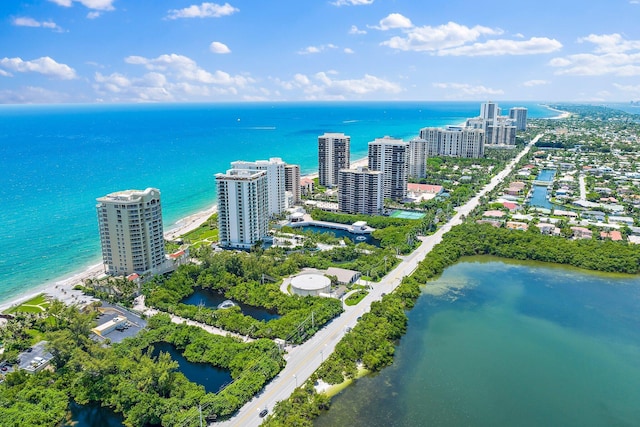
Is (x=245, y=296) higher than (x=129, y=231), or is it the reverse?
(x=129, y=231)

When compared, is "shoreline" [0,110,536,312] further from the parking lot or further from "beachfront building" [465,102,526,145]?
"beachfront building" [465,102,526,145]

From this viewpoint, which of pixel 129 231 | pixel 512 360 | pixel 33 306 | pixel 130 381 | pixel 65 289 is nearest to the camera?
pixel 130 381

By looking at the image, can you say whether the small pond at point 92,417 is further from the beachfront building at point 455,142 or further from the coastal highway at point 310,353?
the beachfront building at point 455,142

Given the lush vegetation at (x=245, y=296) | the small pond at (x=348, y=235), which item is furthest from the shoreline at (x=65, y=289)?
the small pond at (x=348, y=235)

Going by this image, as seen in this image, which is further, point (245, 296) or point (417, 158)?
point (417, 158)

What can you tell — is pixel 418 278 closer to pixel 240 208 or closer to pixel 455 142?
pixel 240 208

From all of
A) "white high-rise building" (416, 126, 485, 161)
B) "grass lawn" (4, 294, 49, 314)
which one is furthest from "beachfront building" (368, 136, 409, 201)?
"grass lawn" (4, 294, 49, 314)

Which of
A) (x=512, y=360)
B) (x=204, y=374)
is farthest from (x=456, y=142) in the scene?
(x=204, y=374)
